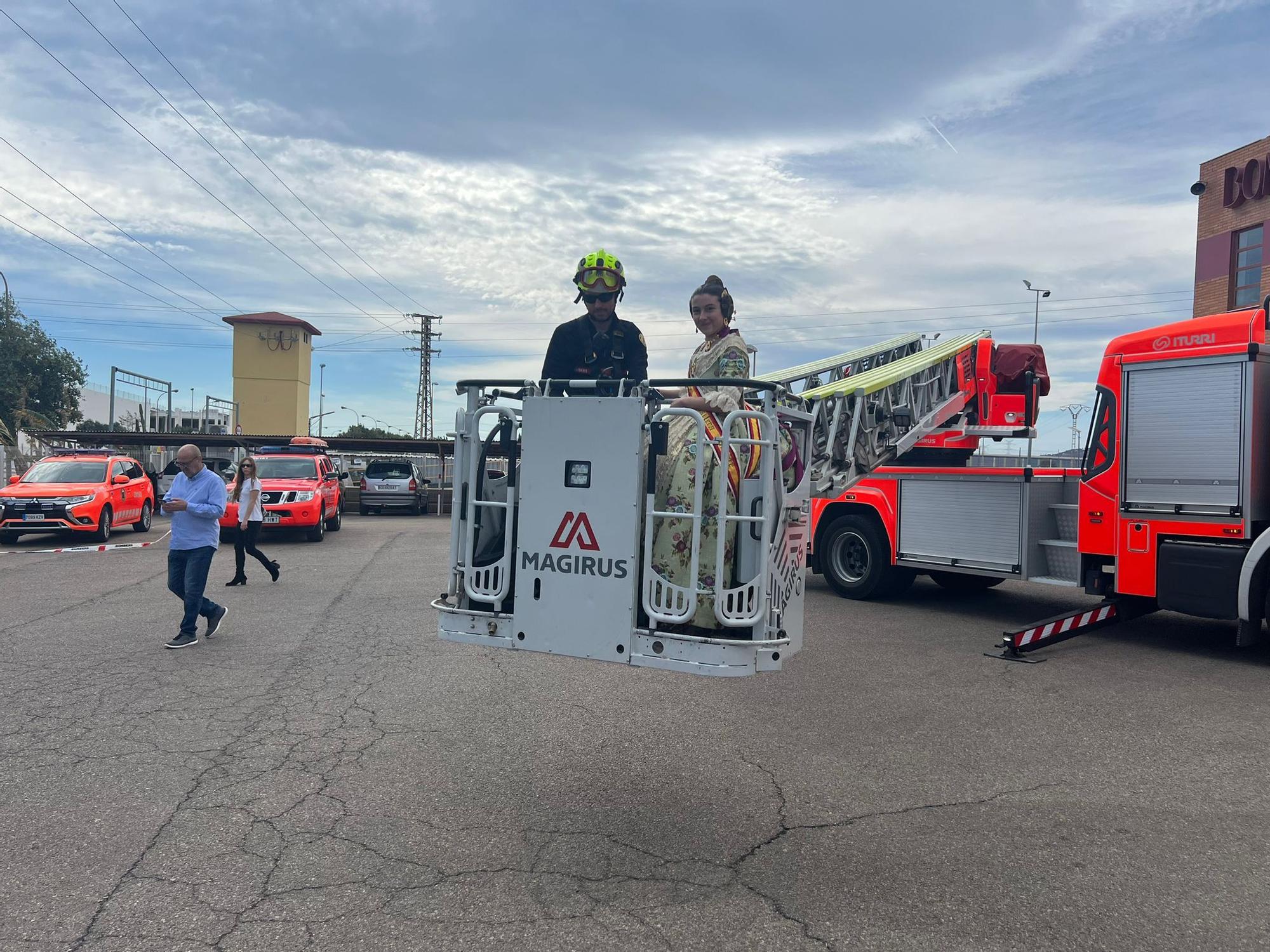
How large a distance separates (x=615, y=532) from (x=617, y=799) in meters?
1.45

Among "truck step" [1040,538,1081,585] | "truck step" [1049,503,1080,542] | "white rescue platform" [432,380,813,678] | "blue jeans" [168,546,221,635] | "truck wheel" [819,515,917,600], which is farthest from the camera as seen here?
"truck wheel" [819,515,917,600]

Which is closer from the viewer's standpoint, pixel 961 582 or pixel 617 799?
pixel 617 799

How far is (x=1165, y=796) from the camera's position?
4.68 metres

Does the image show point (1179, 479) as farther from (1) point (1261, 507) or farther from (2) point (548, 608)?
(2) point (548, 608)

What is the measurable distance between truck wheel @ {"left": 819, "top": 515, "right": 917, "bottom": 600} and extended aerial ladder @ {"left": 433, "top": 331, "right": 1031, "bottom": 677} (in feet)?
22.5

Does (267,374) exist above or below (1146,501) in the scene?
above

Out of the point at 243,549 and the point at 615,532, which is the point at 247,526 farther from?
the point at 615,532

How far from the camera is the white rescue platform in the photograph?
3.96 m

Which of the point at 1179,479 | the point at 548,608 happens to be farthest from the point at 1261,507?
the point at 548,608

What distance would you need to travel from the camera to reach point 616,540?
4.02m

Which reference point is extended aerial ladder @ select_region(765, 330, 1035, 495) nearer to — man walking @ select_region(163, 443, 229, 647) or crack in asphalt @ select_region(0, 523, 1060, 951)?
crack in asphalt @ select_region(0, 523, 1060, 951)

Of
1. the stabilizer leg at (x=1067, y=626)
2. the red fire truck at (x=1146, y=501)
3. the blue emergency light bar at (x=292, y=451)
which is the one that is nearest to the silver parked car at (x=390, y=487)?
the blue emergency light bar at (x=292, y=451)

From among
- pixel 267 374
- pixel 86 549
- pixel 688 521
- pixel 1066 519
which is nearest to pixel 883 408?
pixel 1066 519

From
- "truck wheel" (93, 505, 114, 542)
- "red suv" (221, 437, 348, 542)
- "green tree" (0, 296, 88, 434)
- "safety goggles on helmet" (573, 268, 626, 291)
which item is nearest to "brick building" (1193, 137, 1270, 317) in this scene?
"red suv" (221, 437, 348, 542)
